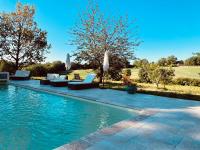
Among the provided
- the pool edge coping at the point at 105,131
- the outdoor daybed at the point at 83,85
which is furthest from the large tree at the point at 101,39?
the pool edge coping at the point at 105,131

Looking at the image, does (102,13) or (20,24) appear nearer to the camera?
(102,13)

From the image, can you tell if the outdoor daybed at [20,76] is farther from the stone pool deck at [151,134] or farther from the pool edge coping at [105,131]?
the stone pool deck at [151,134]

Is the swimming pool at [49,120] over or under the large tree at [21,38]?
under

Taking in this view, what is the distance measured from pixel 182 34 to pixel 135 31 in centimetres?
686

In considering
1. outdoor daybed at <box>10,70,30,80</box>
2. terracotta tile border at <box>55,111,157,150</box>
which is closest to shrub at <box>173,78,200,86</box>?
outdoor daybed at <box>10,70,30,80</box>

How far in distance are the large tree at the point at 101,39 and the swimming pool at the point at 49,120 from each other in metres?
7.97

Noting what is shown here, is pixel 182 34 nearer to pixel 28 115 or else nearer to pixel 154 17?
pixel 154 17

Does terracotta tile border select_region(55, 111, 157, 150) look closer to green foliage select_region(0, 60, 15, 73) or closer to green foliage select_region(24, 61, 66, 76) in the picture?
green foliage select_region(0, 60, 15, 73)

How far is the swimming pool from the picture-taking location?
16.8 ft

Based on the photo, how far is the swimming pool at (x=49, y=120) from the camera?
16.8 ft

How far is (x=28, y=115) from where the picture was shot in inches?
293

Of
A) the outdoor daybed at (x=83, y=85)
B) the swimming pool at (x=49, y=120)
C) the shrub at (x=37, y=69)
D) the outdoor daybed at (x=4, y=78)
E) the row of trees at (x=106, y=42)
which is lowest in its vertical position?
the swimming pool at (x=49, y=120)

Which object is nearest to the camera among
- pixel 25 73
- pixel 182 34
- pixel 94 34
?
pixel 94 34

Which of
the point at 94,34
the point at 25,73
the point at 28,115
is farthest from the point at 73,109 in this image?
the point at 25,73
